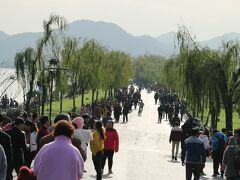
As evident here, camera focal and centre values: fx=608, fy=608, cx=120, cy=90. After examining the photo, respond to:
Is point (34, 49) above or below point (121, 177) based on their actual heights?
above

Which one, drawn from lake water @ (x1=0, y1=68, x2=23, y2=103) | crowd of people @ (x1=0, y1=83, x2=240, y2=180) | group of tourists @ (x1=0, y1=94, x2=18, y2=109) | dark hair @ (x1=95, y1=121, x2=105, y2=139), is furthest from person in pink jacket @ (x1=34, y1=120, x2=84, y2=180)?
group of tourists @ (x1=0, y1=94, x2=18, y2=109)

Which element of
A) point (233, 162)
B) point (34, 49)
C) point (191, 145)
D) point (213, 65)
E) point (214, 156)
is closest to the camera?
point (233, 162)

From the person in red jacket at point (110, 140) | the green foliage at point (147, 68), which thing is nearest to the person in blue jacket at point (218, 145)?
the person in red jacket at point (110, 140)

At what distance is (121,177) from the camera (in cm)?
1748

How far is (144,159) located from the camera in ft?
76.0

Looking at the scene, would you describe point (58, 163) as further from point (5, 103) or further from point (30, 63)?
point (5, 103)

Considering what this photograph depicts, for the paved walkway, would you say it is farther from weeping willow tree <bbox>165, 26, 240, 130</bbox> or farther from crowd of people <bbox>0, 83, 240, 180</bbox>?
weeping willow tree <bbox>165, 26, 240, 130</bbox>

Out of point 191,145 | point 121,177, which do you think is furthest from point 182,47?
point 191,145

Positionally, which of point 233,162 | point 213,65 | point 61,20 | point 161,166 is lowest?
point 161,166

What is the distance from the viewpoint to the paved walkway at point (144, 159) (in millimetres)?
18273

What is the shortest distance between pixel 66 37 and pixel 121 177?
3193 centimetres

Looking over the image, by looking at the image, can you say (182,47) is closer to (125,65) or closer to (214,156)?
(214,156)

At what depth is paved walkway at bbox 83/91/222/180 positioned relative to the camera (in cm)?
1827

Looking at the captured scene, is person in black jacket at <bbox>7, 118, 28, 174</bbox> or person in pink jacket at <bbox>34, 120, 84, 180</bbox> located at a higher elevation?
person in pink jacket at <bbox>34, 120, 84, 180</bbox>
